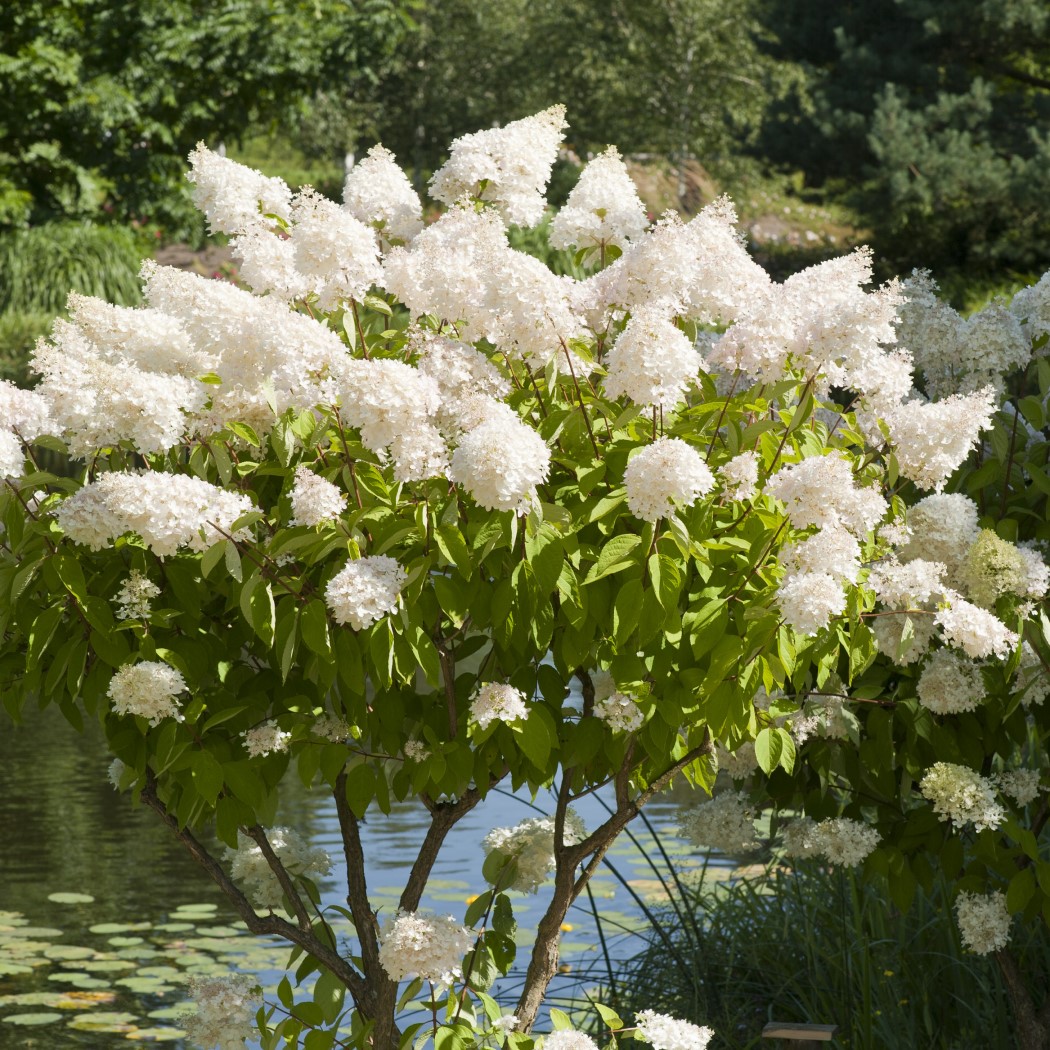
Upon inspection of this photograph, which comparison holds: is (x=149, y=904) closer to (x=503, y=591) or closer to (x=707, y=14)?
(x=503, y=591)

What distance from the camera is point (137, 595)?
260cm

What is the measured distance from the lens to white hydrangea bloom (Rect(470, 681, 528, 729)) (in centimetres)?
251

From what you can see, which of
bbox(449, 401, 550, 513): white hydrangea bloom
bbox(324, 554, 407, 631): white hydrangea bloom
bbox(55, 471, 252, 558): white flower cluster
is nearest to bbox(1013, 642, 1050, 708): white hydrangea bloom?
bbox(449, 401, 550, 513): white hydrangea bloom

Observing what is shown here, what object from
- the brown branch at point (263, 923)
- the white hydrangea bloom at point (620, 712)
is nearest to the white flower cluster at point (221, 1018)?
the brown branch at point (263, 923)

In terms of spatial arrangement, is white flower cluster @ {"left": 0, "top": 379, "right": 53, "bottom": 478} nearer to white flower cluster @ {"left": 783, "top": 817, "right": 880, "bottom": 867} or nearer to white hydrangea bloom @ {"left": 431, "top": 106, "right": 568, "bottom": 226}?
white hydrangea bloom @ {"left": 431, "top": 106, "right": 568, "bottom": 226}

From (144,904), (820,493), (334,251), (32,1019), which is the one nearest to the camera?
(820,493)

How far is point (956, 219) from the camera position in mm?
21578

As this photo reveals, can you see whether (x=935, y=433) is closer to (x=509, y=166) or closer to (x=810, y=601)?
(x=810, y=601)

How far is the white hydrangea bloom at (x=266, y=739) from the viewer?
2676 mm

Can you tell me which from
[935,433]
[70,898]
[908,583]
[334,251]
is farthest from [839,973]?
[70,898]

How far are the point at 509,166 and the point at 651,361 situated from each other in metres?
0.84

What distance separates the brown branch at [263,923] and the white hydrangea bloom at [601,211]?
54.8 inches

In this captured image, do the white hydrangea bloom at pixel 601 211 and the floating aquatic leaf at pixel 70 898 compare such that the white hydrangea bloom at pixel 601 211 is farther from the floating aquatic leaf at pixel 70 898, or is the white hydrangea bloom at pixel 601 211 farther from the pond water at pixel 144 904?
the floating aquatic leaf at pixel 70 898

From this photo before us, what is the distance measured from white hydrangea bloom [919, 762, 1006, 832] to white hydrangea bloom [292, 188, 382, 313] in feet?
5.00
